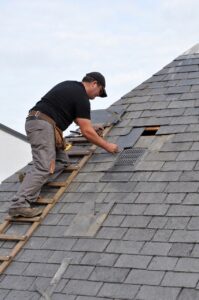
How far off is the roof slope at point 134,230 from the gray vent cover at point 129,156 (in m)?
0.09

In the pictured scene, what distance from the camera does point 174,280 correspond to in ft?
15.9

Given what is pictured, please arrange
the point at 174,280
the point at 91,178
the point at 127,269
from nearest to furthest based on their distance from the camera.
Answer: the point at 174,280 < the point at 127,269 < the point at 91,178

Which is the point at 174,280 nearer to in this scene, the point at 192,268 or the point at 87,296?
the point at 192,268

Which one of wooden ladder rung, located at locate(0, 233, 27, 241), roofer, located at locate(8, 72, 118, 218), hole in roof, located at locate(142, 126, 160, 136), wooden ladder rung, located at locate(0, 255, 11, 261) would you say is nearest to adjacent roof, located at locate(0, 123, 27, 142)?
hole in roof, located at locate(142, 126, 160, 136)

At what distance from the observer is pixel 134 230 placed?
5.68m

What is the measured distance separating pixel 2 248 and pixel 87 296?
4.62 feet

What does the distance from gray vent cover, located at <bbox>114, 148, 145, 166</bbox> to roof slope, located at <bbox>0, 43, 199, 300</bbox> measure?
0.09 m

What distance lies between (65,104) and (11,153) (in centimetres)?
1036

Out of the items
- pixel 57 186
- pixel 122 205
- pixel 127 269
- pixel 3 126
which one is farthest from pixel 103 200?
pixel 3 126

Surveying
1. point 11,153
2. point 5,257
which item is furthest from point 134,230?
point 11,153

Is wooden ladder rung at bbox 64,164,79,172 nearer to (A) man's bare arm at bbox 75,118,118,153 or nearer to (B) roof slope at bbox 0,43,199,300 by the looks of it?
(B) roof slope at bbox 0,43,199,300

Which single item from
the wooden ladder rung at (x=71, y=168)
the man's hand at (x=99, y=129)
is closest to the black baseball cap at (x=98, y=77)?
the man's hand at (x=99, y=129)

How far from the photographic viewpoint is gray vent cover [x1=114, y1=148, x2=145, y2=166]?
6846 millimetres

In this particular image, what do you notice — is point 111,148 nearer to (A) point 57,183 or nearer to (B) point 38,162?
(A) point 57,183
